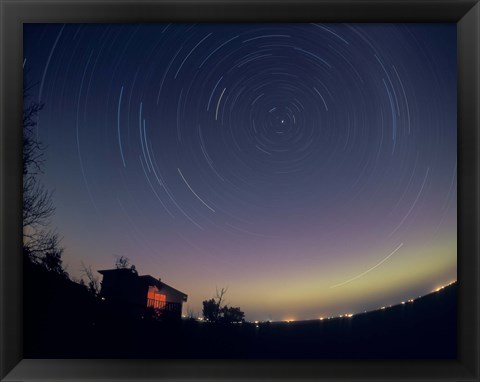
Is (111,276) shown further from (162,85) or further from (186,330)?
(162,85)

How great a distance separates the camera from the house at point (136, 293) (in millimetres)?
2074

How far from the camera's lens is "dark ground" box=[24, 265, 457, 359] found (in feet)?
5.89

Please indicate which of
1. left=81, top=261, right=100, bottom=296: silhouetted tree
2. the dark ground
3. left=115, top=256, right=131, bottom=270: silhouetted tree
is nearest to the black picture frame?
the dark ground

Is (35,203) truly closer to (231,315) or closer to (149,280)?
(149,280)

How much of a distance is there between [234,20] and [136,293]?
143 cm

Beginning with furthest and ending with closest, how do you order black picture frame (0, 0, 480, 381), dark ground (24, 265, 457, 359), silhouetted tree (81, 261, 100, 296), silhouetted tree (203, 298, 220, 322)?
1. silhouetted tree (203, 298, 220, 322)
2. silhouetted tree (81, 261, 100, 296)
3. dark ground (24, 265, 457, 359)
4. black picture frame (0, 0, 480, 381)

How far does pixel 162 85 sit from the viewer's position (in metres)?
2.04

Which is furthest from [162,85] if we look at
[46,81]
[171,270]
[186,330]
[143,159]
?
[186,330]

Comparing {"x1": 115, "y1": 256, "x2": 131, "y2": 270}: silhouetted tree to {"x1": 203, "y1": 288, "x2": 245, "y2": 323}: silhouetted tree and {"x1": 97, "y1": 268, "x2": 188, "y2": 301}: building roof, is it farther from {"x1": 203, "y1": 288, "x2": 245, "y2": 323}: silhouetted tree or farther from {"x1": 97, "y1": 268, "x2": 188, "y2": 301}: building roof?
{"x1": 203, "y1": 288, "x2": 245, "y2": 323}: silhouetted tree

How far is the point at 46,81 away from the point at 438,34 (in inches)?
73.2

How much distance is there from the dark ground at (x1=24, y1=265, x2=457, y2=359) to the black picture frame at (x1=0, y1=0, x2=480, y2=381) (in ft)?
0.24

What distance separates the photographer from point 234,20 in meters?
1.73

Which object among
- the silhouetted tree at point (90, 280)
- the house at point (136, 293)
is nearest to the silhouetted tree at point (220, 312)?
the house at point (136, 293)

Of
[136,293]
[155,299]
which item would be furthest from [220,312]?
[136,293]
